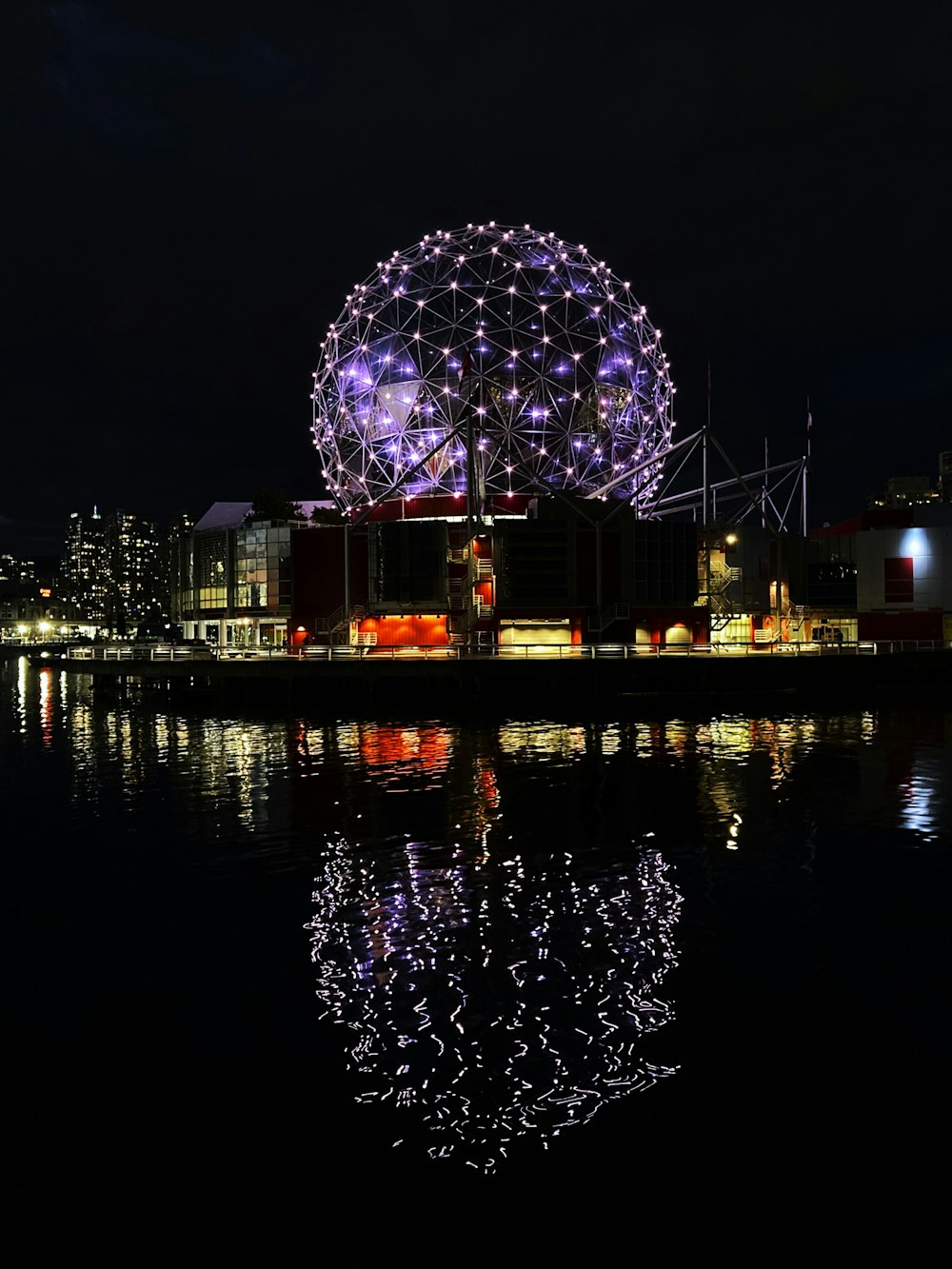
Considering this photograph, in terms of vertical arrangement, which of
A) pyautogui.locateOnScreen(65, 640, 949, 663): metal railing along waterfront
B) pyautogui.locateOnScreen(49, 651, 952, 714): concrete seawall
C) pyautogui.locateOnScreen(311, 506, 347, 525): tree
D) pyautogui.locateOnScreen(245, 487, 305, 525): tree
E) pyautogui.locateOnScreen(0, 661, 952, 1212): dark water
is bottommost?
pyautogui.locateOnScreen(0, 661, 952, 1212): dark water

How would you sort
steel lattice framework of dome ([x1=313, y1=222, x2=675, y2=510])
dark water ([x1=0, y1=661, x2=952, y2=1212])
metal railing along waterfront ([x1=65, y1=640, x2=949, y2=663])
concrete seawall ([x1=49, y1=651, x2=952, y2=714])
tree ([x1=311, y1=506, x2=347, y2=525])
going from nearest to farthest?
dark water ([x1=0, y1=661, x2=952, y2=1212]) < concrete seawall ([x1=49, y1=651, x2=952, y2=714]) < metal railing along waterfront ([x1=65, y1=640, x2=949, y2=663]) < steel lattice framework of dome ([x1=313, y1=222, x2=675, y2=510]) < tree ([x1=311, y1=506, x2=347, y2=525])

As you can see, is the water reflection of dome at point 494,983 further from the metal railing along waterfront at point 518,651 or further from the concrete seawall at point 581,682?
the metal railing along waterfront at point 518,651

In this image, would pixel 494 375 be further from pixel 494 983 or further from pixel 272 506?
pixel 494 983

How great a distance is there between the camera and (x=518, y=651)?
2199 inches

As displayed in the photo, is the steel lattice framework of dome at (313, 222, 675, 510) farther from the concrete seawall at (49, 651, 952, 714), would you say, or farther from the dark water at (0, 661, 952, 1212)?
the dark water at (0, 661, 952, 1212)

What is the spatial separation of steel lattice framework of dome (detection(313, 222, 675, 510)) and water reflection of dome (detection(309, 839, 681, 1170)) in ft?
149

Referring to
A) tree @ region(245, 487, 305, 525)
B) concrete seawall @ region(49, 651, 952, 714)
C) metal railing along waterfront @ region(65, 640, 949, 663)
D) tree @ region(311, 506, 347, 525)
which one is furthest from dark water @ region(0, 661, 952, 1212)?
tree @ region(245, 487, 305, 525)

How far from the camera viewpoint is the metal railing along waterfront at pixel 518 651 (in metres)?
54.4

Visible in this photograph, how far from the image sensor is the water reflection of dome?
951cm

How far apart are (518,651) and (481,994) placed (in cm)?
4399

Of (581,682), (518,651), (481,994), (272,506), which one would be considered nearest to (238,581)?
(272,506)

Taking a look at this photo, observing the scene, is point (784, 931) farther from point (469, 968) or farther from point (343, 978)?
point (343, 978)

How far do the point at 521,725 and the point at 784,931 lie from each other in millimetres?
29659

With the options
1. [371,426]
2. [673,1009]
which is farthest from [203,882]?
[371,426]
